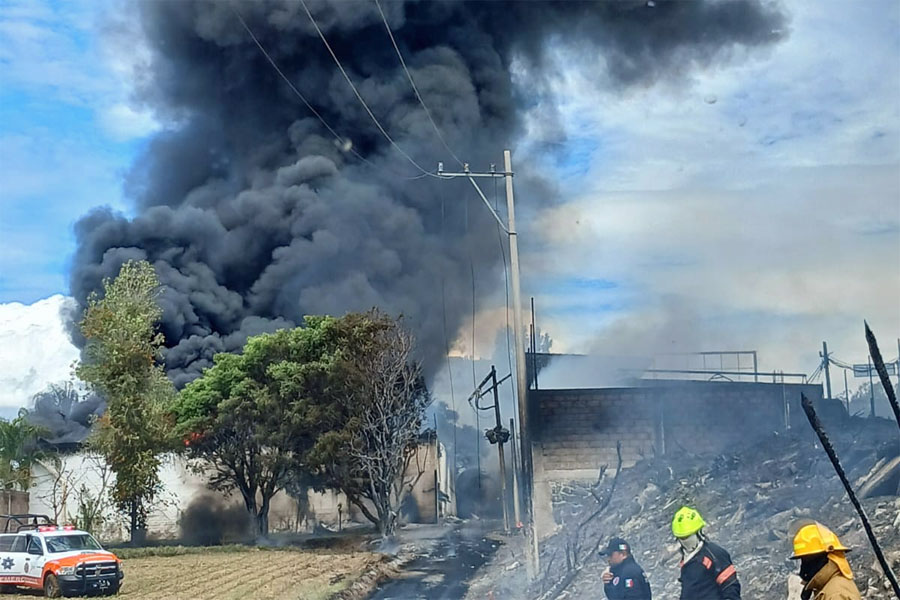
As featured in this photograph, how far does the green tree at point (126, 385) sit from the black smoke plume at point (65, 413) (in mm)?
7989

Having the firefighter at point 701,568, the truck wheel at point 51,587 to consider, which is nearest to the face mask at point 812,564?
the firefighter at point 701,568

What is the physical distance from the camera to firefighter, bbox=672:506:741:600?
249 inches

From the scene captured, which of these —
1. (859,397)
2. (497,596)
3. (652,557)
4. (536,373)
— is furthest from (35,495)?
(859,397)

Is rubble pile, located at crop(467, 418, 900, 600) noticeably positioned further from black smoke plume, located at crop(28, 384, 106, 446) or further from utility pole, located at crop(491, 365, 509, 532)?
black smoke plume, located at crop(28, 384, 106, 446)

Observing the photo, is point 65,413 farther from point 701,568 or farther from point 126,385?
point 701,568

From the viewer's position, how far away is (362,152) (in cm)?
5269

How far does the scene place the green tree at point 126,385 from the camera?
1110 inches

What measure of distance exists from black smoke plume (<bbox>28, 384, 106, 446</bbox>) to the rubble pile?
22.3m

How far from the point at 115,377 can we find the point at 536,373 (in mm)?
12711

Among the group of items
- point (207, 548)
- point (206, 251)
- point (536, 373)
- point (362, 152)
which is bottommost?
point (207, 548)

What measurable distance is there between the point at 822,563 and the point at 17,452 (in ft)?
104

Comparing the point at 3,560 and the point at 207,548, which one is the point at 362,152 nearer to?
the point at 207,548

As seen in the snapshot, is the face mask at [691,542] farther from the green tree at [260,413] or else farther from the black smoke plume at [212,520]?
the black smoke plume at [212,520]

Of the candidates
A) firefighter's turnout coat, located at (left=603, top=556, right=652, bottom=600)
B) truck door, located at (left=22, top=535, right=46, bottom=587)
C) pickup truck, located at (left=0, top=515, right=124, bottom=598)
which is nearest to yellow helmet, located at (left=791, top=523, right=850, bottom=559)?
firefighter's turnout coat, located at (left=603, top=556, right=652, bottom=600)
